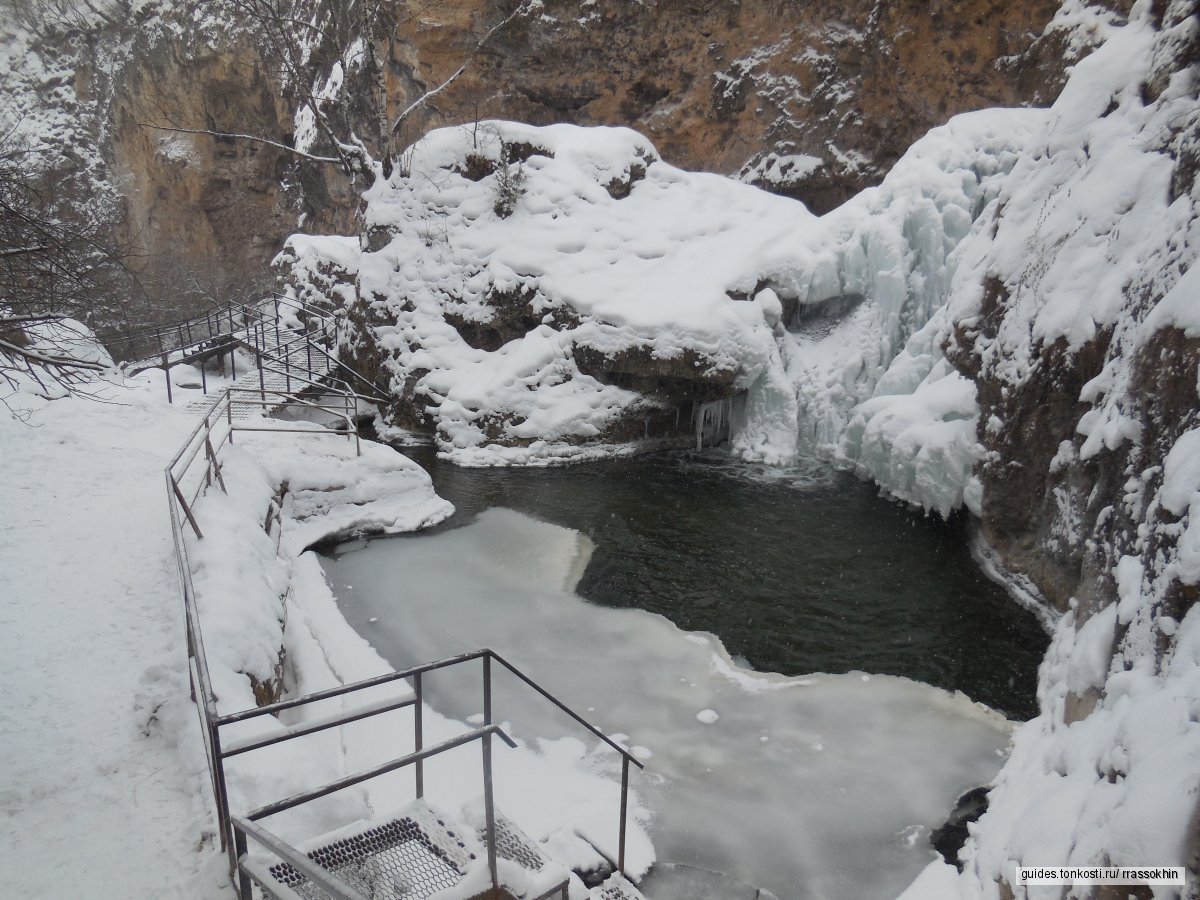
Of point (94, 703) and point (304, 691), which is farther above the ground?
point (94, 703)

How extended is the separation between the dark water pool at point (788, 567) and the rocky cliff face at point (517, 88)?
8.69 m

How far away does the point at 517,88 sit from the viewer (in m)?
22.9

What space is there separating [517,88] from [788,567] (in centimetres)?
1908

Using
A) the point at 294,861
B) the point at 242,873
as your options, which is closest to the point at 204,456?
the point at 242,873

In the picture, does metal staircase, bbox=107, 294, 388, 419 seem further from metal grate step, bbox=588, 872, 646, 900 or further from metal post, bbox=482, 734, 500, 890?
metal post, bbox=482, 734, 500, 890

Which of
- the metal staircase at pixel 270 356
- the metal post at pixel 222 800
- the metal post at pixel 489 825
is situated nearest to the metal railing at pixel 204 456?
the metal staircase at pixel 270 356

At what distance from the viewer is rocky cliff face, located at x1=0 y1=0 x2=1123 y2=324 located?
1836 cm

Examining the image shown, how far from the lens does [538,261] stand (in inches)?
578

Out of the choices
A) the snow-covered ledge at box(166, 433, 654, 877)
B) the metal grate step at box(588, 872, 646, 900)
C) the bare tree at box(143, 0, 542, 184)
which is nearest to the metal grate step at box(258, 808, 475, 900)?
the snow-covered ledge at box(166, 433, 654, 877)

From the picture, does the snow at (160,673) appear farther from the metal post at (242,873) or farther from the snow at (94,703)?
the metal post at (242,873)

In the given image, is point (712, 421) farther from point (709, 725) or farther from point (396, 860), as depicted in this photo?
point (396, 860)

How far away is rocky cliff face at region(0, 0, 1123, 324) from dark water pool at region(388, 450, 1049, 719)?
28.5 ft

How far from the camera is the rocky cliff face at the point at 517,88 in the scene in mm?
18359

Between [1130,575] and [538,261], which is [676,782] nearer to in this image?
[1130,575]
